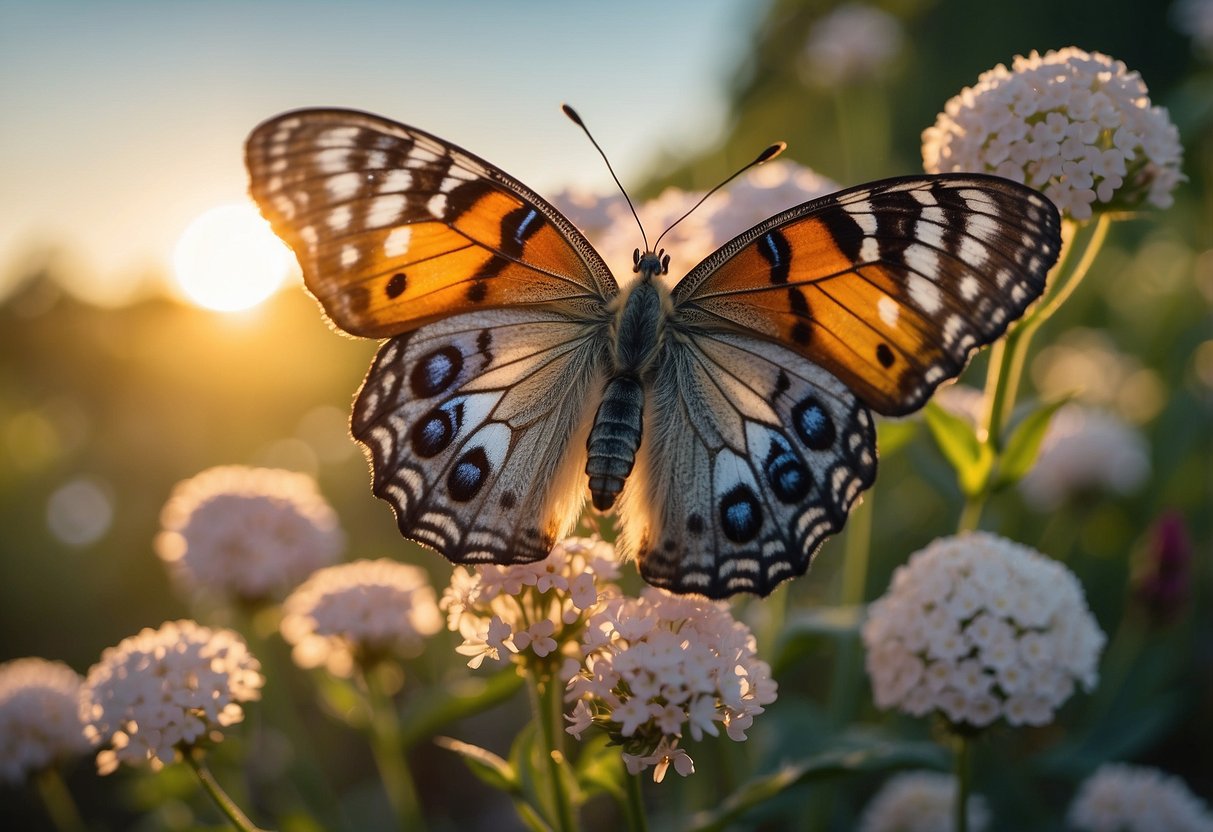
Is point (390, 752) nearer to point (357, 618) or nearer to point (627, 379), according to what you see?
point (357, 618)

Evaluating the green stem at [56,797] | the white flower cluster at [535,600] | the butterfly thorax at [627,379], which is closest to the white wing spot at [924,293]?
the butterfly thorax at [627,379]

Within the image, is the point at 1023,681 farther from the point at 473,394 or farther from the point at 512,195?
the point at 512,195

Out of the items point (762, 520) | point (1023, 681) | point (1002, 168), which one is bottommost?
point (1023, 681)

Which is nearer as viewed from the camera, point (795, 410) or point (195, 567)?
point (795, 410)

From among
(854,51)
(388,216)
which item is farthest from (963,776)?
(854,51)

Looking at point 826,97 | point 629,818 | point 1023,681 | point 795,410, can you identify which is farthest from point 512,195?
point 826,97
